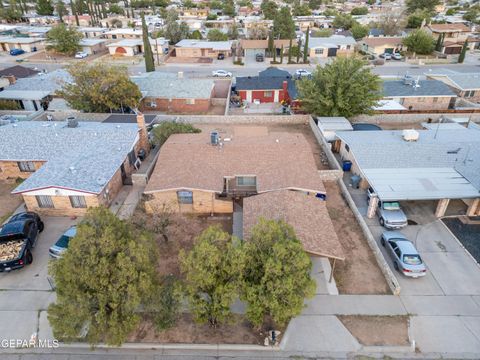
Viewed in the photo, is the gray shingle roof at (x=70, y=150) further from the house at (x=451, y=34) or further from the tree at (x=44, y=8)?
the tree at (x=44, y=8)

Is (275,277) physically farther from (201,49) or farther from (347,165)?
(201,49)

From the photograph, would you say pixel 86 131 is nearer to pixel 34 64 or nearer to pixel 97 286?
pixel 97 286

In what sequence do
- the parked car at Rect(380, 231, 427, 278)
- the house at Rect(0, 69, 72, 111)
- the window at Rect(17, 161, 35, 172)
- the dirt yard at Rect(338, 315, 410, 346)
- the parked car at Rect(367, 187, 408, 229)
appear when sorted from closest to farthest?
the dirt yard at Rect(338, 315, 410, 346) → the parked car at Rect(380, 231, 427, 278) → the parked car at Rect(367, 187, 408, 229) → the window at Rect(17, 161, 35, 172) → the house at Rect(0, 69, 72, 111)

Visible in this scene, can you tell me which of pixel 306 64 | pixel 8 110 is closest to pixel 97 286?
pixel 8 110

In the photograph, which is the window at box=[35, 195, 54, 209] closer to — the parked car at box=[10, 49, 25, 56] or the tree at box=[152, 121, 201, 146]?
the tree at box=[152, 121, 201, 146]

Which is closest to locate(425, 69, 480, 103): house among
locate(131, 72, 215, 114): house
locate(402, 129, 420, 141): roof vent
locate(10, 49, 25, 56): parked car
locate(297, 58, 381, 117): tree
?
locate(297, 58, 381, 117): tree

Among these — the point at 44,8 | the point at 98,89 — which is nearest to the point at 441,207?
the point at 98,89
